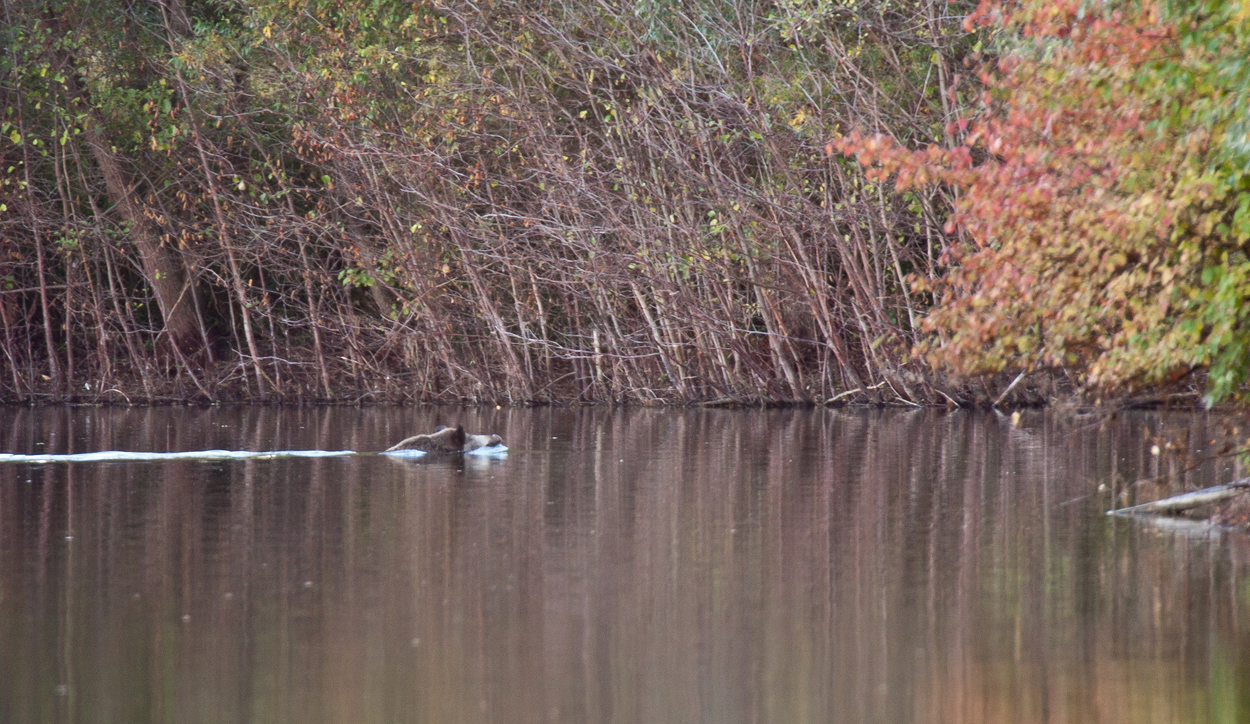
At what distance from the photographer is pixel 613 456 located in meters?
13.6

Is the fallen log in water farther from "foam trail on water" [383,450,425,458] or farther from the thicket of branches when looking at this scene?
the thicket of branches

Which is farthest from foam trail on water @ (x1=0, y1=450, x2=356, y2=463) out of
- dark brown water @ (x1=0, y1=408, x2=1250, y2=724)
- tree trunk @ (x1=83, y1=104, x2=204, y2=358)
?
tree trunk @ (x1=83, y1=104, x2=204, y2=358)

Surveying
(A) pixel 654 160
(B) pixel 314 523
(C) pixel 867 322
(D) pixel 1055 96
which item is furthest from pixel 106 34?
(D) pixel 1055 96

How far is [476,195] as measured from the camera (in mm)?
21938

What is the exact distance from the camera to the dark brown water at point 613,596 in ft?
15.5

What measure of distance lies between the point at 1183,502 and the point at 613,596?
4172 millimetres

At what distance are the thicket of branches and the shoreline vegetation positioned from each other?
0.06 metres

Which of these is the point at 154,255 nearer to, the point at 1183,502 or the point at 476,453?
the point at 476,453

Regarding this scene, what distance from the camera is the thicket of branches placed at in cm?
1972

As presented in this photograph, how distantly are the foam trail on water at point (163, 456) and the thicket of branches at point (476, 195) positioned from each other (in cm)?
779

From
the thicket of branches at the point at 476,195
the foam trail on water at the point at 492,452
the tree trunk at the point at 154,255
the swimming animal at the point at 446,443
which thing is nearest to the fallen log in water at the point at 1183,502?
the foam trail on water at the point at 492,452

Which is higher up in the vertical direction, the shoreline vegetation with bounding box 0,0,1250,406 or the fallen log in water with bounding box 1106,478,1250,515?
the shoreline vegetation with bounding box 0,0,1250,406

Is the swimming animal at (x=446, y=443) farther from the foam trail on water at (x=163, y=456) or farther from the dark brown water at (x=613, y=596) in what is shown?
the dark brown water at (x=613, y=596)

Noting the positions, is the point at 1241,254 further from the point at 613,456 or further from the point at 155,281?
the point at 155,281
